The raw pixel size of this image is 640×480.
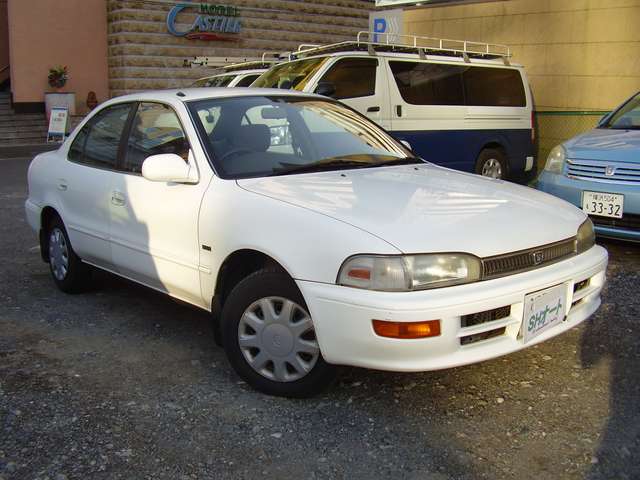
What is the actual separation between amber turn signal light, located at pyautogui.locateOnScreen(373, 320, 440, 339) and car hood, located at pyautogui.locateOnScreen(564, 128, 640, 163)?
370 centimetres

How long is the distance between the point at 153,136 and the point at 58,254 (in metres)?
1.39

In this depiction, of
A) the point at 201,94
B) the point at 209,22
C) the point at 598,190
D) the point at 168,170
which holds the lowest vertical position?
the point at 598,190

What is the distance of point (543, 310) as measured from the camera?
10.3 feet

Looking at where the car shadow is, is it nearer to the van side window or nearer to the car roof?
the car roof

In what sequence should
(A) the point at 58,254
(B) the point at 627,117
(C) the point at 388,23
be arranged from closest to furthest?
(A) the point at 58,254
(B) the point at 627,117
(C) the point at 388,23

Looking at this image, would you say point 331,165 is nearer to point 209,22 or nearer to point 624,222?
point 624,222

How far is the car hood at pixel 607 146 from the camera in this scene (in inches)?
231

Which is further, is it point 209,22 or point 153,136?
point 209,22

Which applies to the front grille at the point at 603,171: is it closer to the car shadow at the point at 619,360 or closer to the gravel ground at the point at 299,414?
the car shadow at the point at 619,360

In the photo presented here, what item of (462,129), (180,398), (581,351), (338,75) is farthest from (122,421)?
(462,129)

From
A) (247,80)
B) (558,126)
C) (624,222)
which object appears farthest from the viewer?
(558,126)

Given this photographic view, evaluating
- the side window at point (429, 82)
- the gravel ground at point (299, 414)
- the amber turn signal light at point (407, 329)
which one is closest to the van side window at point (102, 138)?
the gravel ground at point (299, 414)

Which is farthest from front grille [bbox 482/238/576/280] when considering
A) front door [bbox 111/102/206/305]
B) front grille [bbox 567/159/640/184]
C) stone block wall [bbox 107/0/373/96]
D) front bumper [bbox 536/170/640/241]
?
stone block wall [bbox 107/0/373/96]

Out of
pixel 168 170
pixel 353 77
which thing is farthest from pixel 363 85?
pixel 168 170
